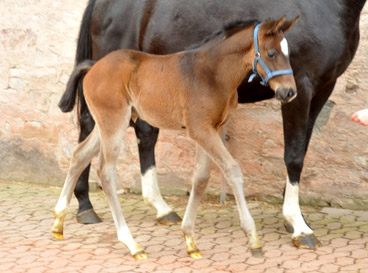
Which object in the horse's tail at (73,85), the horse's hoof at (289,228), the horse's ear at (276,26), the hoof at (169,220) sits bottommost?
the horse's hoof at (289,228)

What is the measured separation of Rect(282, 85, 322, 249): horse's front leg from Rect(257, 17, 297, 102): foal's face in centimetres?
68

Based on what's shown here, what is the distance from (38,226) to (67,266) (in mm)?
1151

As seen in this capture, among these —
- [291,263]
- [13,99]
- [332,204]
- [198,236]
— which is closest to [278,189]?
[332,204]

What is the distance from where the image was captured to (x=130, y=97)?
4.78 m

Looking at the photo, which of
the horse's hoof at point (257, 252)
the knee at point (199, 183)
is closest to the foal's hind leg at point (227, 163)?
the horse's hoof at point (257, 252)

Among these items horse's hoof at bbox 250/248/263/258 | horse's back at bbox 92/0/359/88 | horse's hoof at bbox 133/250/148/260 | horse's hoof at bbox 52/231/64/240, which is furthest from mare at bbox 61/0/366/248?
horse's hoof at bbox 133/250/148/260

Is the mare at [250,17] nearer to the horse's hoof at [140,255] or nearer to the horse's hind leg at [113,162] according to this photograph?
the horse's hind leg at [113,162]

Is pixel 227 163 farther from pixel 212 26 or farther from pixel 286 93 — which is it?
pixel 212 26

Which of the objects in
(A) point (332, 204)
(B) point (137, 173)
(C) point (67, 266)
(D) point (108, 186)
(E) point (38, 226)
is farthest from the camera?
(B) point (137, 173)

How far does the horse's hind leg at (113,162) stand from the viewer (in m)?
4.71

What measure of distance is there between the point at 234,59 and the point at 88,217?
2.05 m

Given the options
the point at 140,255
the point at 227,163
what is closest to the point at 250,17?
the point at 227,163

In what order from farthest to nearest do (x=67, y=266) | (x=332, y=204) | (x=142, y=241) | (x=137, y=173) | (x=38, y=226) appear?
(x=137, y=173) → (x=332, y=204) → (x=38, y=226) → (x=142, y=241) → (x=67, y=266)

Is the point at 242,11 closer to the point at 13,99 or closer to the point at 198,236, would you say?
the point at 198,236
